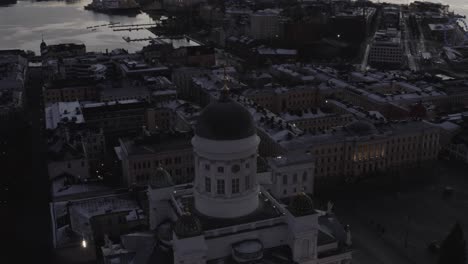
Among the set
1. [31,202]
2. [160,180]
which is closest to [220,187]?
[160,180]

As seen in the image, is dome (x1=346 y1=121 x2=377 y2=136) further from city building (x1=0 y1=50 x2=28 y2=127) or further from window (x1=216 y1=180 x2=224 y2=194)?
city building (x1=0 y1=50 x2=28 y2=127)

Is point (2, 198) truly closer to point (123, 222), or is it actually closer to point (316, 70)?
point (123, 222)

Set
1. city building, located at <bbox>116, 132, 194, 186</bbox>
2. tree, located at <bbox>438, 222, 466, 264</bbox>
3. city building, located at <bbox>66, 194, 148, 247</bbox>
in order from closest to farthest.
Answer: tree, located at <bbox>438, 222, 466, 264</bbox> → city building, located at <bbox>66, 194, 148, 247</bbox> → city building, located at <bbox>116, 132, 194, 186</bbox>

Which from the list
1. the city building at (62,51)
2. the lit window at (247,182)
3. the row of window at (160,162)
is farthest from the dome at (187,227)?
the city building at (62,51)

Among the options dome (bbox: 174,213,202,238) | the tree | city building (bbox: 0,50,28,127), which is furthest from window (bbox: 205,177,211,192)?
city building (bbox: 0,50,28,127)

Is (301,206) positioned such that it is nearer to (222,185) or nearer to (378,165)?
(222,185)

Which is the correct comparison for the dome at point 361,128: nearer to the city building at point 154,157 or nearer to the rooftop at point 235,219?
the city building at point 154,157

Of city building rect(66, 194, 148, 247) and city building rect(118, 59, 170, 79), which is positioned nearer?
city building rect(66, 194, 148, 247)

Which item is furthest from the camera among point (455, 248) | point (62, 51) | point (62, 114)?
point (62, 51)
